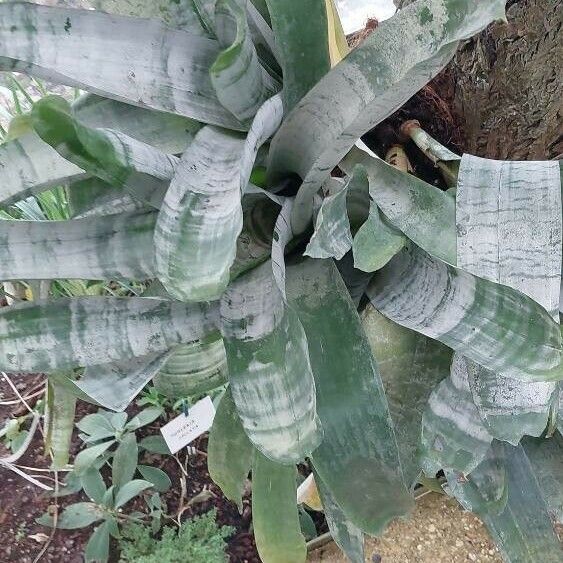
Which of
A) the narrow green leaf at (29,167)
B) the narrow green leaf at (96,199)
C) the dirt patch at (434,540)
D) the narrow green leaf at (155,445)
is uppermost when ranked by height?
the narrow green leaf at (29,167)

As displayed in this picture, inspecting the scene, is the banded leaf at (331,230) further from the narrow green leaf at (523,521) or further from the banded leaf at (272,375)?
the narrow green leaf at (523,521)

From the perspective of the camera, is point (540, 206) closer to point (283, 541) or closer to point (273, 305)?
point (273, 305)

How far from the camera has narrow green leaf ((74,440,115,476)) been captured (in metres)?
0.92

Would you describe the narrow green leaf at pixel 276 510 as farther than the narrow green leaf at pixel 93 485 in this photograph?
No

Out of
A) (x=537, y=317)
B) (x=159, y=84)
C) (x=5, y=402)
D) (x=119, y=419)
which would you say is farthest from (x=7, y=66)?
(x=5, y=402)

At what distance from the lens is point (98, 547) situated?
34.3 inches

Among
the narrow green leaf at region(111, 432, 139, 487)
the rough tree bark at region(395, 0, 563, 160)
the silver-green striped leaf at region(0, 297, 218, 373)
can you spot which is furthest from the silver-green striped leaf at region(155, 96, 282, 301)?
the narrow green leaf at region(111, 432, 139, 487)

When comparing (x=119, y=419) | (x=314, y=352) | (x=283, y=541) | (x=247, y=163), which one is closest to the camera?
(x=247, y=163)

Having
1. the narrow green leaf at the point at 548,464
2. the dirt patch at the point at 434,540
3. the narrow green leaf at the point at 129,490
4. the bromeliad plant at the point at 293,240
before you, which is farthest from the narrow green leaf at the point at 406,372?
the narrow green leaf at the point at 129,490

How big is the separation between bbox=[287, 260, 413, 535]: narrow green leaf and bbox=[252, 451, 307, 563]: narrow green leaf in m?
0.09

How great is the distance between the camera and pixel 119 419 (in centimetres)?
97

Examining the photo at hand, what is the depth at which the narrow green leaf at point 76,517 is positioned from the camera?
3.01 ft

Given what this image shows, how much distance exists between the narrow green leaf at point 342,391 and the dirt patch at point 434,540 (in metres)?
0.47

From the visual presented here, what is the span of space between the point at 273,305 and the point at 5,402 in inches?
33.3
